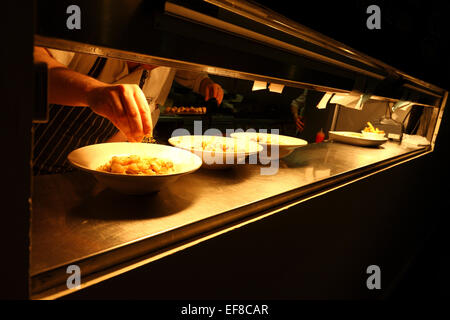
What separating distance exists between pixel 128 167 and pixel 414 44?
6.94 ft

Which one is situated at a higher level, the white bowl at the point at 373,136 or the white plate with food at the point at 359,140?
the white bowl at the point at 373,136

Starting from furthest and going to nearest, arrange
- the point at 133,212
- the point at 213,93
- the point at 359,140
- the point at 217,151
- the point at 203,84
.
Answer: the point at 359,140 → the point at 203,84 → the point at 213,93 → the point at 217,151 → the point at 133,212

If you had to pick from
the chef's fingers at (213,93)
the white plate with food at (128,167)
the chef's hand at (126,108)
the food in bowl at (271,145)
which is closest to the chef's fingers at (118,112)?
the chef's hand at (126,108)

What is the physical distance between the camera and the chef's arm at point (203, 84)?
1.80 m

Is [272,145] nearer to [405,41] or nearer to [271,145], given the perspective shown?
[271,145]

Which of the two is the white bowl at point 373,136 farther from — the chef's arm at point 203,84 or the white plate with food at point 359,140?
the chef's arm at point 203,84

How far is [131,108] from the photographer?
0.88 m

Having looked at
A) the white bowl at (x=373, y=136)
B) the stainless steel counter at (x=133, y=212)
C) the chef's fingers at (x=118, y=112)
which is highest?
the chef's fingers at (x=118, y=112)

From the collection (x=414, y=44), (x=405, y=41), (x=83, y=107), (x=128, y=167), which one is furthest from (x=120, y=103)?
(x=414, y=44)

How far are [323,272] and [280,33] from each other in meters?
1.20

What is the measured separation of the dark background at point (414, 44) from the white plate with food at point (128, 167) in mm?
555

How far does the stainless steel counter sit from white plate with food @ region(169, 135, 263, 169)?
67 millimetres

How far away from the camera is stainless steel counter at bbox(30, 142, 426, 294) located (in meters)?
0.64

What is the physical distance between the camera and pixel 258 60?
91 centimetres
